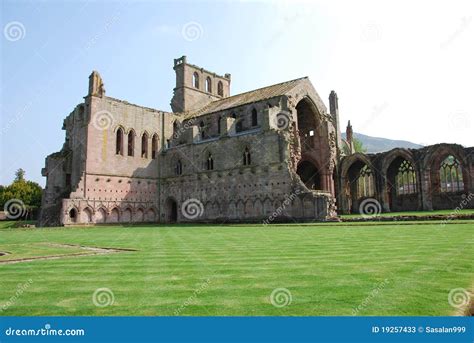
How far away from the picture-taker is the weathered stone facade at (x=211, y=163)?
38562mm

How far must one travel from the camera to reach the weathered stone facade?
38562mm

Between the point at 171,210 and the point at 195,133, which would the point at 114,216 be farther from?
the point at 195,133

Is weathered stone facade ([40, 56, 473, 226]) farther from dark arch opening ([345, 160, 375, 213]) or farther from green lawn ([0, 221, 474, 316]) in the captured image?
green lawn ([0, 221, 474, 316])

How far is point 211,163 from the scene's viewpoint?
145 feet

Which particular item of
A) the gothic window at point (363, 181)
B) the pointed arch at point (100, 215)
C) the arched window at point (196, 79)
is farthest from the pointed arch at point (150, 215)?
the gothic window at point (363, 181)

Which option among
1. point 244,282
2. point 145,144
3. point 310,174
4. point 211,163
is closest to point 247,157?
point 211,163

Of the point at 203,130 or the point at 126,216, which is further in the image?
the point at 203,130

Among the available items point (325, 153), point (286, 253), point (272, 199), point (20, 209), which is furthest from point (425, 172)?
point (20, 209)

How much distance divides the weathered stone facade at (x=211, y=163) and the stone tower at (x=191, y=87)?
563 cm

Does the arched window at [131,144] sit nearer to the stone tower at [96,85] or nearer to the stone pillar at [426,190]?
the stone tower at [96,85]

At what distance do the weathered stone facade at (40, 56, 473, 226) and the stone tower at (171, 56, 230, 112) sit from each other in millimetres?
5626

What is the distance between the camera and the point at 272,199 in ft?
124

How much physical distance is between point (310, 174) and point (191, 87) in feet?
73.0
